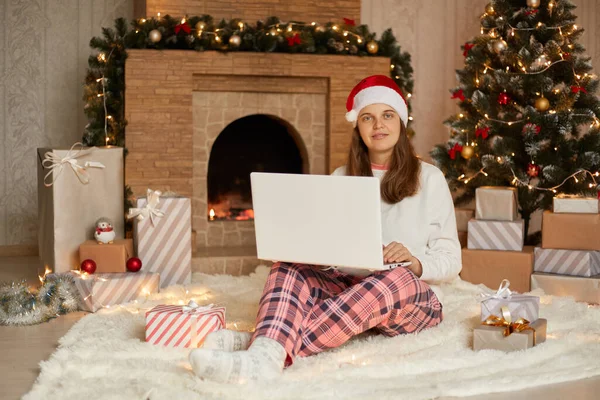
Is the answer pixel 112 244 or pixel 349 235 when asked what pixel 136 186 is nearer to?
pixel 112 244

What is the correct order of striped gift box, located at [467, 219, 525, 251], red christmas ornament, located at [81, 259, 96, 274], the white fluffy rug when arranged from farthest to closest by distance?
striped gift box, located at [467, 219, 525, 251]
red christmas ornament, located at [81, 259, 96, 274]
the white fluffy rug

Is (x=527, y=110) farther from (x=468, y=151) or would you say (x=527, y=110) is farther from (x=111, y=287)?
(x=111, y=287)

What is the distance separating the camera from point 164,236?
345 cm

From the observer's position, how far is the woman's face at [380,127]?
2.41 meters

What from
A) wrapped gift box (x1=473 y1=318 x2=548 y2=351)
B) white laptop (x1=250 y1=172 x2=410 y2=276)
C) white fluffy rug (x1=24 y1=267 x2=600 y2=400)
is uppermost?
white laptop (x1=250 y1=172 x2=410 y2=276)

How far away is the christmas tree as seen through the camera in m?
3.63

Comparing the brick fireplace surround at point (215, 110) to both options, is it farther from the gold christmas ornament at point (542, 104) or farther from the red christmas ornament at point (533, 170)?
the red christmas ornament at point (533, 170)

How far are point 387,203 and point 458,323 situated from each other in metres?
0.45

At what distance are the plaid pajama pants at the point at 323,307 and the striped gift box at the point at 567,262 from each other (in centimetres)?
136

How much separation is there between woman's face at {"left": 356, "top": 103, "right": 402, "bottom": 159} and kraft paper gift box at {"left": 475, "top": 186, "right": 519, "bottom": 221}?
1225mm

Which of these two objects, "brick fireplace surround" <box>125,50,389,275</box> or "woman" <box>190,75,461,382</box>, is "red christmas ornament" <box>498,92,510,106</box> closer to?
"brick fireplace surround" <box>125,50,389,275</box>

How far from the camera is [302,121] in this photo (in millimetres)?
4371

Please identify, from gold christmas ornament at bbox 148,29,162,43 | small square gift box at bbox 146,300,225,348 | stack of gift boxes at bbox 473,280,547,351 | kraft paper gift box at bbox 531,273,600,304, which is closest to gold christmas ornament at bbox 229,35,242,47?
gold christmas ornament at bbox 148,29,162,43

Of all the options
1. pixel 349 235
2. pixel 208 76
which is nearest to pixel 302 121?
pixel 208 76
